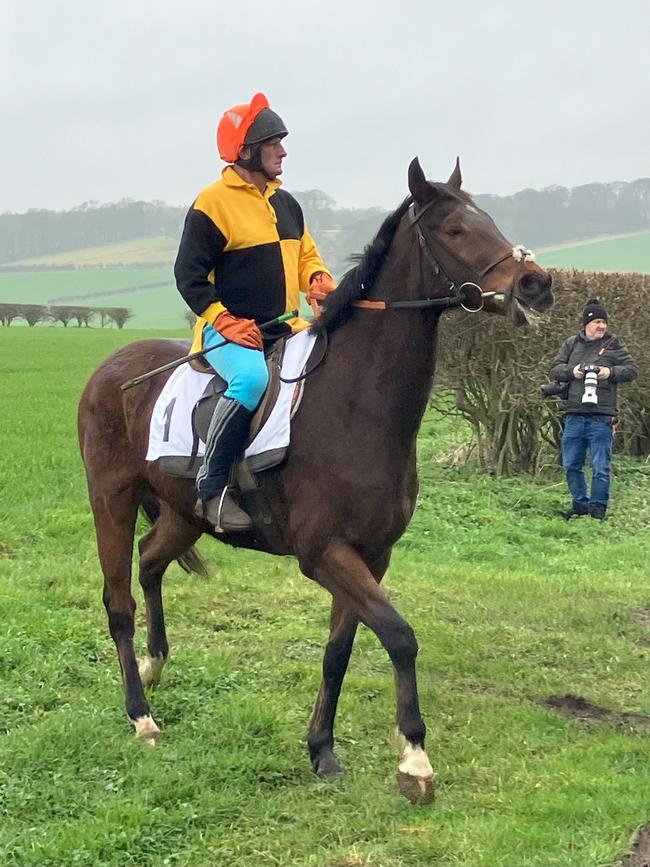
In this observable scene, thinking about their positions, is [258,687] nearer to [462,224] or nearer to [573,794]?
[573,794]

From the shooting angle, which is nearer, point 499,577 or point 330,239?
point 499,577

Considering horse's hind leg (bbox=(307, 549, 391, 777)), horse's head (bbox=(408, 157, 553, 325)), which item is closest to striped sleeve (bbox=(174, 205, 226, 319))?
horse's head (bbox=(408, 157, 553, 325))

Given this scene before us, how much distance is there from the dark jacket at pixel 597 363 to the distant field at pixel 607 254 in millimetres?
64295

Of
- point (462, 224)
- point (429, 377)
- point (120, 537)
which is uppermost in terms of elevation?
point (462, 224)

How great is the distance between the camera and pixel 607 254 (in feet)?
285

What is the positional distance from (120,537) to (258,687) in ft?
4.06

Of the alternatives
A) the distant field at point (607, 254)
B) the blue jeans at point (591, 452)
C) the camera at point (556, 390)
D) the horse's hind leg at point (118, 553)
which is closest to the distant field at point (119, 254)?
the distant field at point (607, 254)

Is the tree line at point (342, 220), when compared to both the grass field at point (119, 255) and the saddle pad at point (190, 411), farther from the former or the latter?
the saddle pad at point (190, 411)

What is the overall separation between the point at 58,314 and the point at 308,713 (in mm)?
70739

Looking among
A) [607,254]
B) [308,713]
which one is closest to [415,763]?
[308,713]

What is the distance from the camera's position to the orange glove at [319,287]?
5151mm

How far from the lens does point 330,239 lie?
94.2m

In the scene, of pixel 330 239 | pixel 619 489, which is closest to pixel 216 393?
pixel 619 489

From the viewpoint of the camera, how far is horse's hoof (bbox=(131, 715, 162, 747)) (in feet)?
16.9
